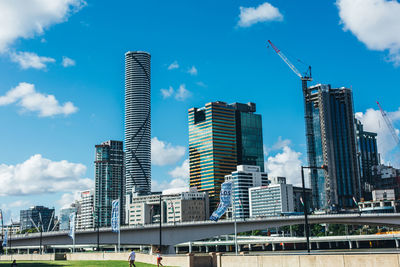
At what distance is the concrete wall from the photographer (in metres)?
32.3

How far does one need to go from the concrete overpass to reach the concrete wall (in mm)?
80722

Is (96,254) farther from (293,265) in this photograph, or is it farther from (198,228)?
(198,228)

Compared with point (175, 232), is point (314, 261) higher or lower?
lower

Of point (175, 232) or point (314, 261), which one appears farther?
point (175, 232)

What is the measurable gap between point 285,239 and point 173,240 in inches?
2525

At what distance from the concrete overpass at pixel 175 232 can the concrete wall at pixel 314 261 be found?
80722 mm

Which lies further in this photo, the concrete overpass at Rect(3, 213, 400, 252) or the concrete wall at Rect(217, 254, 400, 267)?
the concrete overpass at Rect(3, 213, 400, 252)

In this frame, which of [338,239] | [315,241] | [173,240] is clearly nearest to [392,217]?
[338,239]

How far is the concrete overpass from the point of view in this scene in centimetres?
11831

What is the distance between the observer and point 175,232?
127375 mm

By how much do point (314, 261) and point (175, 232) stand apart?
94326mm

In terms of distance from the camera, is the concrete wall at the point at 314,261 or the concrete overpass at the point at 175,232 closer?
the concrete wall at the point at 314,261

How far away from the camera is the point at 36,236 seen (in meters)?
116

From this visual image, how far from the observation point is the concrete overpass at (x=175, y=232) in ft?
388
